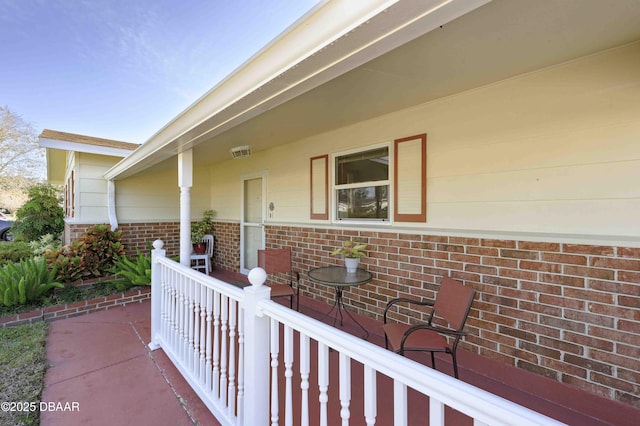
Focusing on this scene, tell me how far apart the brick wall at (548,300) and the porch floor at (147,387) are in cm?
11

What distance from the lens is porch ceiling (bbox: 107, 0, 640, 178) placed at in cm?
123

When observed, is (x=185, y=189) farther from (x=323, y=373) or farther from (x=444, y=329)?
(x=444, y=329)

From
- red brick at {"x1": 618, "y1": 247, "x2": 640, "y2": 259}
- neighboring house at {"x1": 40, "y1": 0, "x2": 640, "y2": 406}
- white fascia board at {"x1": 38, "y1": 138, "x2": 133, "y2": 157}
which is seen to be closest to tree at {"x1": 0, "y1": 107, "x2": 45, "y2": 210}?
white fascia board at {"x1": 38, "y1": 138, "x2": 133, "y2": 157}

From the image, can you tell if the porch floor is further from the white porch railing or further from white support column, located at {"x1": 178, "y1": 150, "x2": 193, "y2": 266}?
white support column, located at {"x1": 178, "y1": 150, "x2": 193, "y2": 266}

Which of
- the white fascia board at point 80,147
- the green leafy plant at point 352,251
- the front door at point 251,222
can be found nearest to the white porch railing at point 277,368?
the green leafy plant at point 352,251

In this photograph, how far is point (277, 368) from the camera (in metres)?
1.64

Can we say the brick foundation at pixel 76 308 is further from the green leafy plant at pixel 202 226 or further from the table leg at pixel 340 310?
the table leg at pixel 340 310

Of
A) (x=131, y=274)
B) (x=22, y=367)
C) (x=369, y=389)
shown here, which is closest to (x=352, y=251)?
(x=369, y=389)

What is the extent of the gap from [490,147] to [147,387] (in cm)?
356

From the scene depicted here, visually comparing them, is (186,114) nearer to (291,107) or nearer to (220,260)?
(291,107)

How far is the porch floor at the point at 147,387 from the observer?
1880 millimetres

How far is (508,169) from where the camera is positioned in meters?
2.23

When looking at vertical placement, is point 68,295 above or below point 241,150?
below

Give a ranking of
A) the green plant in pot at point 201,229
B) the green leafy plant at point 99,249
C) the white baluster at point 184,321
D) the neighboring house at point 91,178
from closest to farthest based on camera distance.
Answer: the white baluster at point 184,321 → the green leafy plant at point 99,249 → the neighboring house at point 91,178 → the green plant in pot at point 201,229
